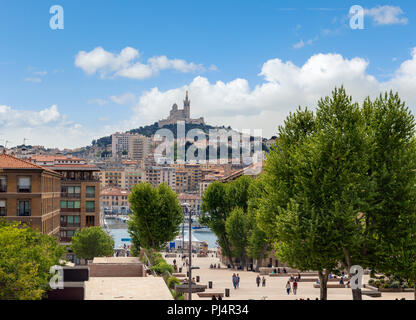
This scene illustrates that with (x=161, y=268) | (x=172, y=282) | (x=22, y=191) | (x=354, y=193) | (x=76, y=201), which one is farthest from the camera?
(x=76, y=201)

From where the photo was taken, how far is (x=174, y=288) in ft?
160

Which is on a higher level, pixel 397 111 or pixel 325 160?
pixel 397 111

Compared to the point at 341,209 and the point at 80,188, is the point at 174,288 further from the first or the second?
the point at 80,188

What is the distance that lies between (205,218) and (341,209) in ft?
165

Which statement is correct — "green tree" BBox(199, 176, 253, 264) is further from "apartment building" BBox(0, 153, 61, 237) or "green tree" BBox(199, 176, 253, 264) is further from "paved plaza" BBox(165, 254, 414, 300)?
"apartment building" BBox(0, 153, 61, 237)

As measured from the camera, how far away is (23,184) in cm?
5797

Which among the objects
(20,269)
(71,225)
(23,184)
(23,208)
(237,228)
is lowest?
(71,225)

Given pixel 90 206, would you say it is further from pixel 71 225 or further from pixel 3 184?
pixel 3 184

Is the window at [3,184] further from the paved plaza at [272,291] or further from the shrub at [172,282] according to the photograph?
the paved plaza at [272,291]

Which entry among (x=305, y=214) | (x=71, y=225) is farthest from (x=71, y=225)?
(x=305, y=214)

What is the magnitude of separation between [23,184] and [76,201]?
28505mm

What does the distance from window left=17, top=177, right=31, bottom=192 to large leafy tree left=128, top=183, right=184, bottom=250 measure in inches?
778

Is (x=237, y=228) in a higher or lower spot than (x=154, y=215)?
lower
